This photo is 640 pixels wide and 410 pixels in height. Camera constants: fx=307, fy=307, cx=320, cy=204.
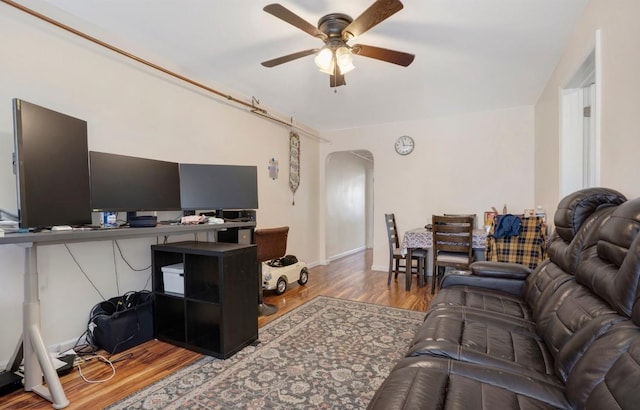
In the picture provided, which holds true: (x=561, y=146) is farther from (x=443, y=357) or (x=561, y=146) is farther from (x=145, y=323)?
(x=145, y=323)

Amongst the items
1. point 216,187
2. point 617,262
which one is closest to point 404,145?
point 216,187

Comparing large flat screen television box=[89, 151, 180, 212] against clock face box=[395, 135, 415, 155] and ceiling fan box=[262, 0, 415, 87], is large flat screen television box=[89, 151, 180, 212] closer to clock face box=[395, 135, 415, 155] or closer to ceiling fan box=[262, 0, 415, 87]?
ceiling fan box=[262, 0, 415, 87]

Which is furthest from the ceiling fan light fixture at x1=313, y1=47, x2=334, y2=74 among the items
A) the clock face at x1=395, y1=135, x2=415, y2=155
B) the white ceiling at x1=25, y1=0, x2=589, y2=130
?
the clock face at x1=395, y1=135, x2=415, y2=155

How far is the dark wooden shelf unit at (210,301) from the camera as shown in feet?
7.22

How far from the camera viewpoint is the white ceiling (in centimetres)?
220

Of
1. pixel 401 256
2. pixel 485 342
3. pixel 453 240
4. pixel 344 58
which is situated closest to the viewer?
pixel 485 342

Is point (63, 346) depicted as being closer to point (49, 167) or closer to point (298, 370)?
point (49, 167)

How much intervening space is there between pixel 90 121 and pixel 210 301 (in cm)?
171

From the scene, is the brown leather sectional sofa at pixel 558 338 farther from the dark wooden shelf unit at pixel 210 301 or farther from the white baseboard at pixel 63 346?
the white baseboard at pixel 63 346

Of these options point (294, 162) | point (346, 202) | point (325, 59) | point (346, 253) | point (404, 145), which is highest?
point (325, 59)

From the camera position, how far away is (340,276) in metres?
4.75

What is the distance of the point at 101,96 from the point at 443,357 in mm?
2995

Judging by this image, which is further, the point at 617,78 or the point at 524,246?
the point at 524,246

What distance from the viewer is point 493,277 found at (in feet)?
7.56
